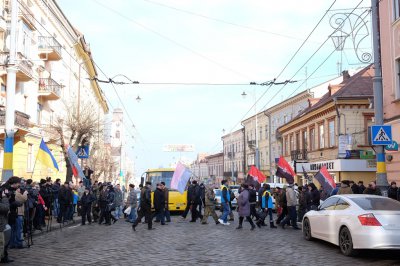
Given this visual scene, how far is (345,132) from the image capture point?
3209cm

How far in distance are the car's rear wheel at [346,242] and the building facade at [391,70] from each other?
9.25m

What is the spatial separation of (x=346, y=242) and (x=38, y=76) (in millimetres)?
26555

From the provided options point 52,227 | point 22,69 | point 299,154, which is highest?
point 22,69

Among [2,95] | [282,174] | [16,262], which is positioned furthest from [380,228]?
[2,95]

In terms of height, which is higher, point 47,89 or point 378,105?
point 47,89

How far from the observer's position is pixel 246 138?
71.5 m

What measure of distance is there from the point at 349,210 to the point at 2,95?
20533mm

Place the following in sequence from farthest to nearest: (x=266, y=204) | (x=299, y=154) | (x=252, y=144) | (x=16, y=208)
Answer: (x=252, y=144) → (x=299, y=154) → (x=266, y=204) → (x=16, y=208)

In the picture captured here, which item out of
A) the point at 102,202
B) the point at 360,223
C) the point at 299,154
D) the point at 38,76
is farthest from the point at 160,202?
the point at 299,154

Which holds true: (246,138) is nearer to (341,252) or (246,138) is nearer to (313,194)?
(313,194)

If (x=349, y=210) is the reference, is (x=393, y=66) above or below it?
above

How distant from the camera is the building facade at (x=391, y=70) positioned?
18811 millimetres

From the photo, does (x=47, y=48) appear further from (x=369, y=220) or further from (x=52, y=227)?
(x=369, y=220)

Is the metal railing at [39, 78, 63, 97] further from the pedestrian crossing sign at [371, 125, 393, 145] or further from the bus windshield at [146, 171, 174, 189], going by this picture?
the pedestrian crossing sign at [371, 125, 393, 145]
